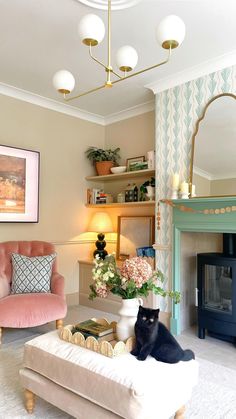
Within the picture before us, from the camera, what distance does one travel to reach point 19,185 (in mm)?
3729

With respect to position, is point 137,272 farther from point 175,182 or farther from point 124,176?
point 124,176

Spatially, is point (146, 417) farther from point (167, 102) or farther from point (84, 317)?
point (167, 102)

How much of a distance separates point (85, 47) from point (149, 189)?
5.74ft

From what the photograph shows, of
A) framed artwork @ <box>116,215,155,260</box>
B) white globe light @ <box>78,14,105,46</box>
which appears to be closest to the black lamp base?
framed artwork @ <box>116,215,155,260</box>

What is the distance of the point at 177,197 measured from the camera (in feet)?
10.6

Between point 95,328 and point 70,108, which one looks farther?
point 70,108

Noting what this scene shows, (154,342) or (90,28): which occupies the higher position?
(90,28)

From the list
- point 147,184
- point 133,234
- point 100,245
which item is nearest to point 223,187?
point 147,184

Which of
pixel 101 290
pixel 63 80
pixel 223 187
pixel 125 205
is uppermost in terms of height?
pixel 63 80

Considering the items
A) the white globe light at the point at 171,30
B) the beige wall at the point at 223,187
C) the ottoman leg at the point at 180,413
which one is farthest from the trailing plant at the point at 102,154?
the ottoman leg at the point at 180,413

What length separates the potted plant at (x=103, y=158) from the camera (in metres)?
4.47

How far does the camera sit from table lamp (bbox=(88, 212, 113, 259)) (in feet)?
14.3

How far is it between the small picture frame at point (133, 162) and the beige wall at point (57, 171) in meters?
0.65

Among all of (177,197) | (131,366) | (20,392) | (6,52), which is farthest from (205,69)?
(20,392)
